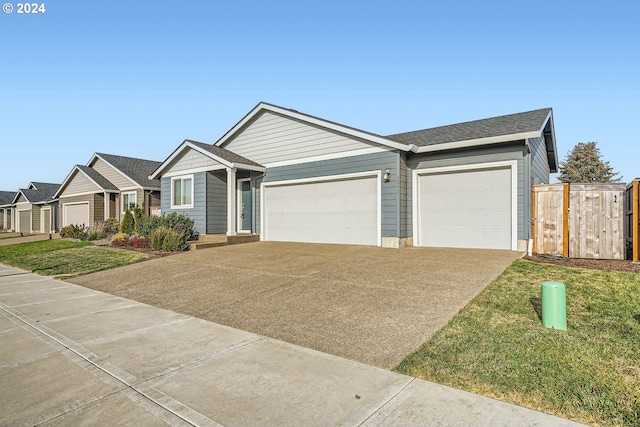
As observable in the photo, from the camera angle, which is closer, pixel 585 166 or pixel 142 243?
A: pixel 142 243

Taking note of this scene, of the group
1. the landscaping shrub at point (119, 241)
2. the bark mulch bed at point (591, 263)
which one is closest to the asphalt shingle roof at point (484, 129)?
the bark mulch bed at point (591, 263)

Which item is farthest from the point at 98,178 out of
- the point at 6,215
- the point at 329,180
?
the point at 6,215

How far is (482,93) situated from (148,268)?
13597mm

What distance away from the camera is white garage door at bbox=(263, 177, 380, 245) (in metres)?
12.0

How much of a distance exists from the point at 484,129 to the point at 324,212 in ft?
20.0

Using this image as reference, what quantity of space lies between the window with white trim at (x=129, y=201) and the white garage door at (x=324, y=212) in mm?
11813

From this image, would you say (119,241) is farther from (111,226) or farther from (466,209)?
(466,209)

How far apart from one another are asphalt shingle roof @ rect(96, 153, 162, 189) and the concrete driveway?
1229 centimetres

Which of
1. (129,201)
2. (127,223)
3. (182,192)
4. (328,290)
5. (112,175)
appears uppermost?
(112,175)

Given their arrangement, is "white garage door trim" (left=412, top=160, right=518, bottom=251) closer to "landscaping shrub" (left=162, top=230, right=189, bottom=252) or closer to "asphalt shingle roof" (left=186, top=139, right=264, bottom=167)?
"asphalt shingle roof" (left=186, top=139, right=264, bottom=167)

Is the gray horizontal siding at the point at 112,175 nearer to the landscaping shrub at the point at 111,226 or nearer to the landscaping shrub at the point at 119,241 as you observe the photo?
the landscaping shrub at the point at 111,226

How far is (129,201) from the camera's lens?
22234mm

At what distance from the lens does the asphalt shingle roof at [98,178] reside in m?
22.7

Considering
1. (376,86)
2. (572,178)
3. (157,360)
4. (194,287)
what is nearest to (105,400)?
(157,360)
